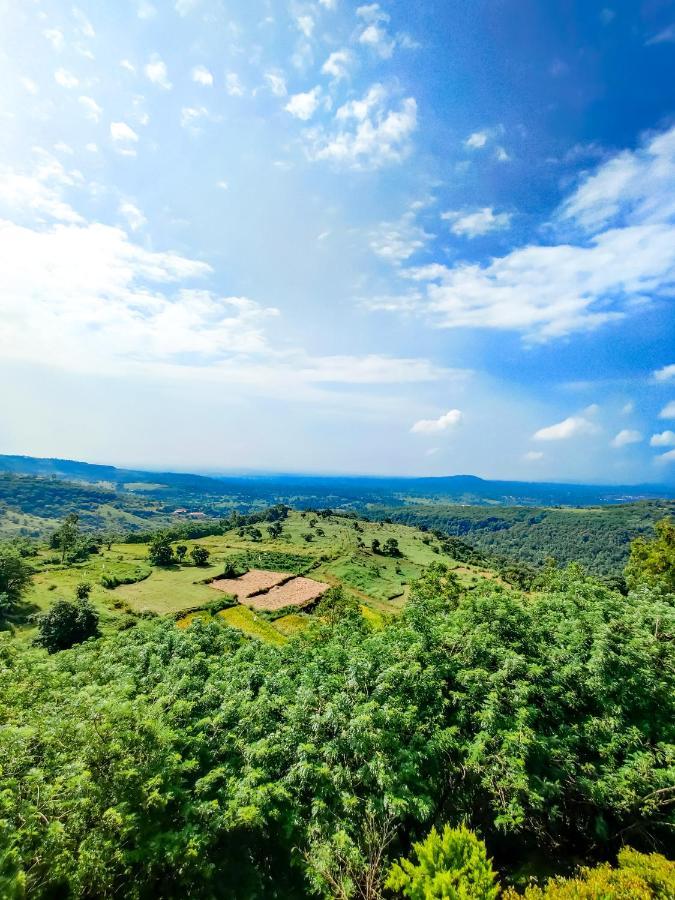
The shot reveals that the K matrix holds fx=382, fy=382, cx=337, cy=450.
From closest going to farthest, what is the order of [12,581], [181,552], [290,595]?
[12,581], [290,595], [181,552]

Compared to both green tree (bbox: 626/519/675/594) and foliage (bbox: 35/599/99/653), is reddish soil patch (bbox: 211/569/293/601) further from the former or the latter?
green tree (bbox: 626/519/675/594)

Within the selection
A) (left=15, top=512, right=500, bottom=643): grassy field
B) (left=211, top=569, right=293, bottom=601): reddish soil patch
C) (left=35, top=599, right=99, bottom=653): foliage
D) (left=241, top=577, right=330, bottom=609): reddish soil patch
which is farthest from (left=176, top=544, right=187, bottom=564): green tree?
(left=35, top=599, right=99, bottom=653): foliage

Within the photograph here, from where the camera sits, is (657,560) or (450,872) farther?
(657,560)

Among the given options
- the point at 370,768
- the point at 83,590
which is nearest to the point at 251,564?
the point at 83,590

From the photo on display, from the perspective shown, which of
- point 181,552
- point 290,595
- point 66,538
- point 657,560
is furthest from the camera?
point 181,552

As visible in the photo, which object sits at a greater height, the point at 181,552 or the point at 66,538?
the point at 66,538

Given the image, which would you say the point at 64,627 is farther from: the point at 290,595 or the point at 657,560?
the point at 657,560

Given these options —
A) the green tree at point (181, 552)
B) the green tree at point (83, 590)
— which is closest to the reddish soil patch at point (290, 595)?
the green tree at point (83, 590)
